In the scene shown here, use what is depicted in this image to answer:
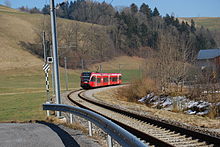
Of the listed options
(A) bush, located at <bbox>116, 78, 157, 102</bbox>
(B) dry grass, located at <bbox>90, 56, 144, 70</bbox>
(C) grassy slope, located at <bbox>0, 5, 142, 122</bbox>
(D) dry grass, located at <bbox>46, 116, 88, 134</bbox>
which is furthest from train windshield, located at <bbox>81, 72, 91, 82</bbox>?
(B) dry grass, located at <bbox>90, 56, 144, 70</bbox>

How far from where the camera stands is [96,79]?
4822cm

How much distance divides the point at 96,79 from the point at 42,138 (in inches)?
1526

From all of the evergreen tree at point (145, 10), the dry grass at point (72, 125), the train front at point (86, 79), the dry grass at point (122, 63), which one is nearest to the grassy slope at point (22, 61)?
the dry grass at point (122, 63)

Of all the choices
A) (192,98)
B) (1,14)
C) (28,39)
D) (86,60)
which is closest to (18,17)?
(1,14)

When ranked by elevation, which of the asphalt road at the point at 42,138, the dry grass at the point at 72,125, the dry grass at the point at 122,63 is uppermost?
the asphalt road at the point at 42,138

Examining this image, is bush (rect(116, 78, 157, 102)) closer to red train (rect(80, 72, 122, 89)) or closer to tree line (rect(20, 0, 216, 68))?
red train (rect(80, 72, 122, 89))

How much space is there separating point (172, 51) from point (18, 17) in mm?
106137

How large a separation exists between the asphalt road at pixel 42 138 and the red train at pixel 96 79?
34544mm

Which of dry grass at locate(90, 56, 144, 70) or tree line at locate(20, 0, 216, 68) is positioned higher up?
tree line at locate(20, 0, 216, 68)

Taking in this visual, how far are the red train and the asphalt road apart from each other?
3454cm

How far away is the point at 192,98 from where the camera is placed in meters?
27.6

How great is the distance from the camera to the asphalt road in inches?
338

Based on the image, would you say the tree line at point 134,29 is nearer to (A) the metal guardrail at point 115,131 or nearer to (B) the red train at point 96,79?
(B) the red train at point 96,79

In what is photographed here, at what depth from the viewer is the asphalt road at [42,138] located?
8.57 metres
